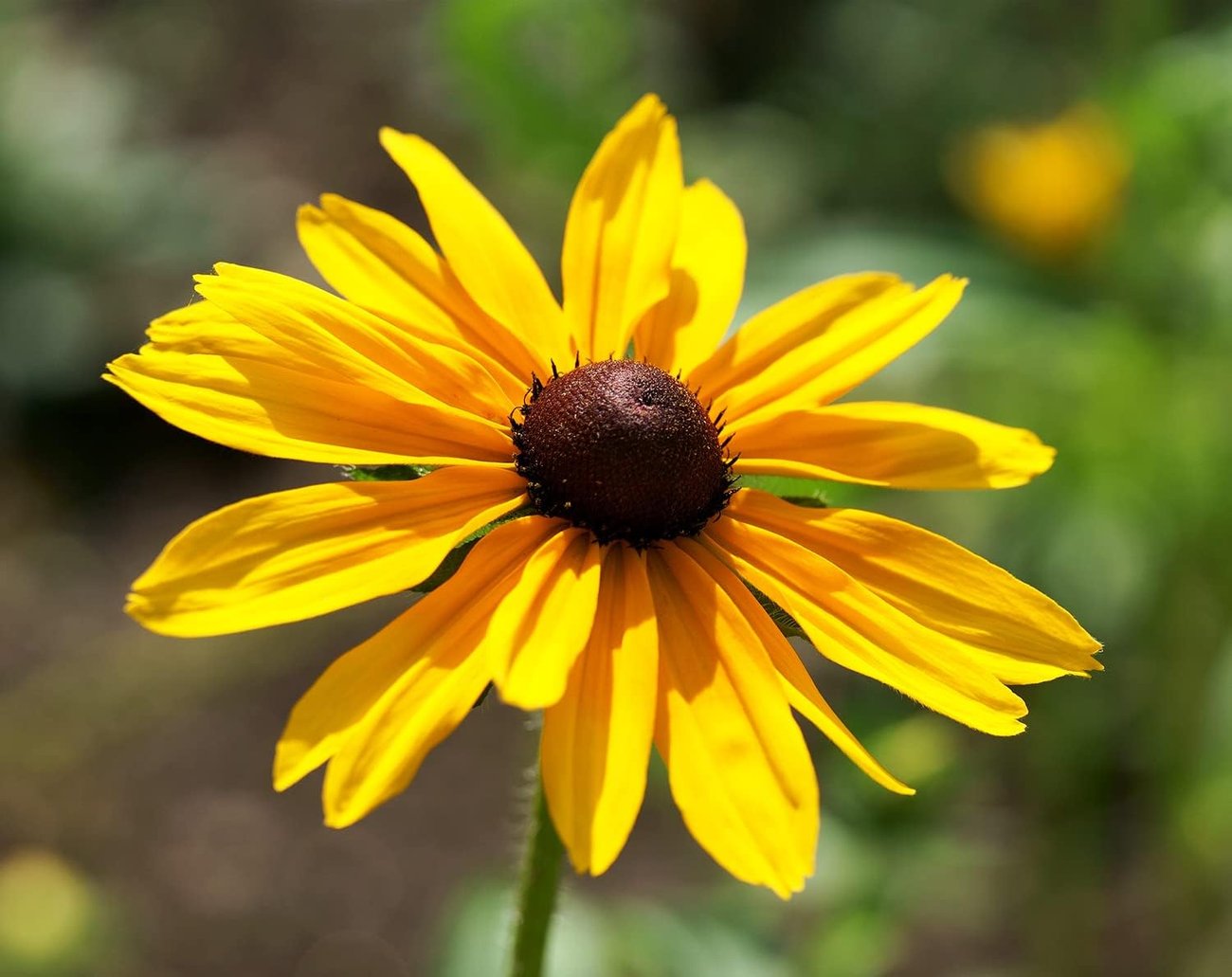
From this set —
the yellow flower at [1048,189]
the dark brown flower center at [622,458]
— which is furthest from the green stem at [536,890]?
the yellow flower at [1048,189]

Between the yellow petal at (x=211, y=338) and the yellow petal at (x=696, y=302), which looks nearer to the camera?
the yellow petal at (x=211, y=338)

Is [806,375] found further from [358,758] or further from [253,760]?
[253,760]

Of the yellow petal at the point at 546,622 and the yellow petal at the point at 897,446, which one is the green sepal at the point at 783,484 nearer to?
the yellow petal at the point at 897,446

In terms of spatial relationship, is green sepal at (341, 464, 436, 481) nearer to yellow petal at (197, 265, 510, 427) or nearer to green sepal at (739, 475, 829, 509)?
yellow petal at (197, 265, 510, 427)

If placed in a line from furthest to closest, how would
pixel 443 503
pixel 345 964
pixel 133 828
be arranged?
pixel 133 828 < pixel 345 964 < pixel 443 503

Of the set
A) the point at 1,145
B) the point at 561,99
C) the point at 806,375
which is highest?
the point at 1,145

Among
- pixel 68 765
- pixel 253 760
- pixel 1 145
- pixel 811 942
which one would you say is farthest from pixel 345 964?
pixel 1 145

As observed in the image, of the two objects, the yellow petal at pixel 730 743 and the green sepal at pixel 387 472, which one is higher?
the green sepal at pixel 387 472
